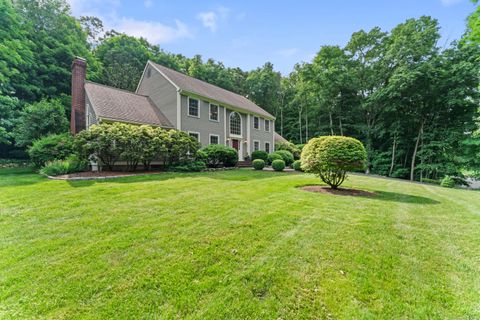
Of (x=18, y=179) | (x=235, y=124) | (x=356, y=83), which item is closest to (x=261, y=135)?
(x=235, y=124)

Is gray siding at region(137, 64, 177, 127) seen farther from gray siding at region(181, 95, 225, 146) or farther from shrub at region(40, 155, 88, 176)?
shrub at region(40, 155, 88, 176)

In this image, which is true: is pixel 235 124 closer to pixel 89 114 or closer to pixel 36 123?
pixel 89 114

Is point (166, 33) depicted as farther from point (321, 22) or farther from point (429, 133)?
point (429, 133)

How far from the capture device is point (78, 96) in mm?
13664

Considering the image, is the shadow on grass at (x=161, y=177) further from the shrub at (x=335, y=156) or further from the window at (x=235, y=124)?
the window at (x=235, y=124)

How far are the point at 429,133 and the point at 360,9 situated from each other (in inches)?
591

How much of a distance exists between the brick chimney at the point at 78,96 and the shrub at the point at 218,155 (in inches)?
327

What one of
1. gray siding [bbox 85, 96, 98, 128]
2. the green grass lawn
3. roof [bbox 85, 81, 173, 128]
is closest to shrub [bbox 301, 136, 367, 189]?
the green grass lawn

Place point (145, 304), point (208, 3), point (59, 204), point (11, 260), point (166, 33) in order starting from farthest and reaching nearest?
1. point (166, 33)
2. point (208, 3)
3. point (59, 204)
4. point (11, 260)
5. point (145, 304)

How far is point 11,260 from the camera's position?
2654mm

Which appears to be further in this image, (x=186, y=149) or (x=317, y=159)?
(x=186, y=149)

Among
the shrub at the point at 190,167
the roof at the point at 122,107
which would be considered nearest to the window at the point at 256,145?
the roof at the point at 122,107

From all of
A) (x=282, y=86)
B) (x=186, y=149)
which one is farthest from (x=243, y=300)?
(x=282, y=86)

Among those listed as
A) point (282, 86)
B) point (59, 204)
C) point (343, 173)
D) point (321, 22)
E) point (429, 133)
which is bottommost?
point (59, 204)
